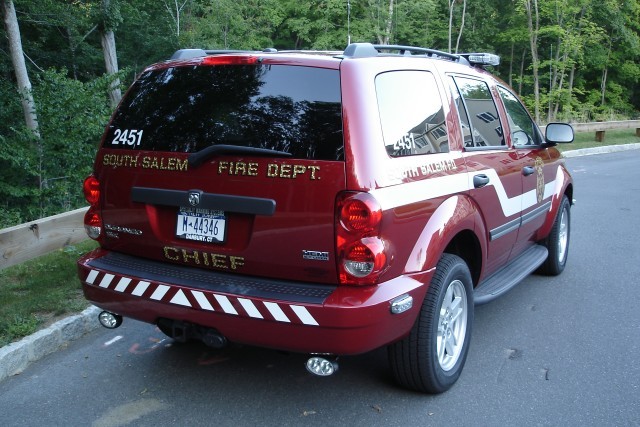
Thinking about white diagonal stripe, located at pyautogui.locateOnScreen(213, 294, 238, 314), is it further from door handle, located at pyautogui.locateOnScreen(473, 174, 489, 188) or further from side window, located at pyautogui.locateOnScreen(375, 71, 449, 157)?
door handle, located at pyautogui.locateOnScreen(473, 174, 489, 188)

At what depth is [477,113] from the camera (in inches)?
164

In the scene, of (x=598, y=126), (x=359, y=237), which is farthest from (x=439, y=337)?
(x=598, y=126)

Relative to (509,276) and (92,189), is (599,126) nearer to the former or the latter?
(509,276)

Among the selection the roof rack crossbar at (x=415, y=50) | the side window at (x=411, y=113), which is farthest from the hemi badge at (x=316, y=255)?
the roof rack crossbar at (x=415, y=50)

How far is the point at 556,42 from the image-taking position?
113 ft

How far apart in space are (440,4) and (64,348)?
123 feet

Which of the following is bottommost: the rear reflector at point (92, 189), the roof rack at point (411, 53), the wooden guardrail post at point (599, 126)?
the wooden guardrail post at point (599, 126)

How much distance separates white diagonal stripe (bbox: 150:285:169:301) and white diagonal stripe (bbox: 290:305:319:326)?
0.75 m

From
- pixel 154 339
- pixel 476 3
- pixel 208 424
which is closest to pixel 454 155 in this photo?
pixel 208 424

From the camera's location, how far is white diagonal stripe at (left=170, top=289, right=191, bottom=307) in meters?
3.02

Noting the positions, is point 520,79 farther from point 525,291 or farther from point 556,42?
point 525,291

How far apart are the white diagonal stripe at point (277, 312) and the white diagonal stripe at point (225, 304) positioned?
19 centimetres

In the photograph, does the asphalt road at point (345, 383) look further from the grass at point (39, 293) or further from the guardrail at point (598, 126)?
the guardrail at point (598, 126)

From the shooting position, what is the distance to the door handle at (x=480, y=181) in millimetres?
3764
